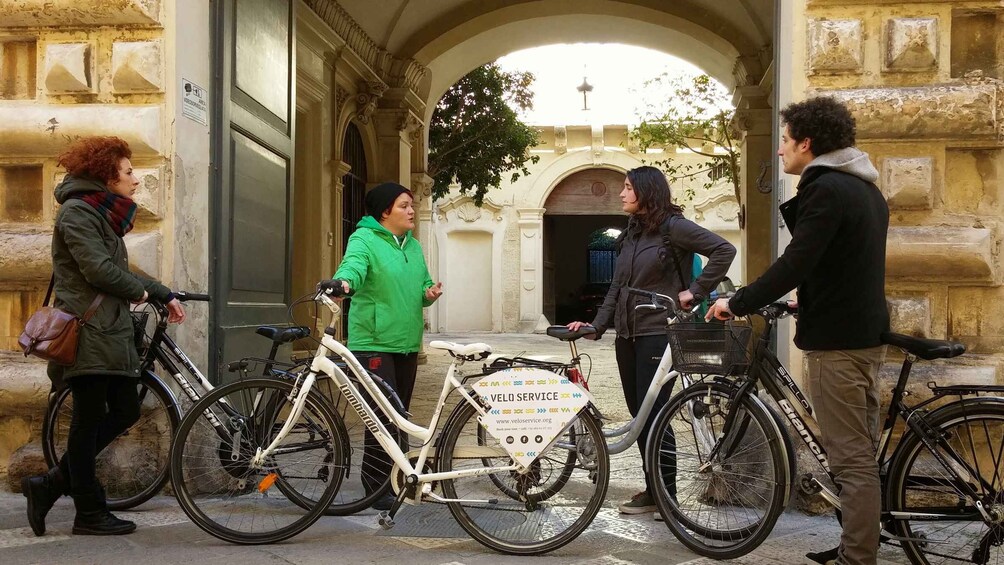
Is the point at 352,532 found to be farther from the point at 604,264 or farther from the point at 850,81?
the point at 604,264

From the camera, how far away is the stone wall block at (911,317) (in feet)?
14.6

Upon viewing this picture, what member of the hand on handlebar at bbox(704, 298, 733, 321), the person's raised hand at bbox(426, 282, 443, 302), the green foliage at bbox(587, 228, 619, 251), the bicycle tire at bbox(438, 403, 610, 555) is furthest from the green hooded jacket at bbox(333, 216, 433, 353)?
the green foliage at bbox(587, 228, 619, 251)

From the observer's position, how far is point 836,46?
454 centimetres

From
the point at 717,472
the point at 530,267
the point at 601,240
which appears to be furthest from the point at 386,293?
the point at 601,240

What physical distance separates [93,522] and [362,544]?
1.15 m

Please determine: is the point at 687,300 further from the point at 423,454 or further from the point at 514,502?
the point at 423,454

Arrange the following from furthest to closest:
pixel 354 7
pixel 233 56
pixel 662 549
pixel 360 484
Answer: pixel 354 7
pixel 233 56
pixel 360 484
pixel 662 549

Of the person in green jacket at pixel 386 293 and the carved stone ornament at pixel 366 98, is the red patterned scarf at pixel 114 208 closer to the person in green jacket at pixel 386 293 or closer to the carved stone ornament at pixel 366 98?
the person in green jacket at pixel 386 293

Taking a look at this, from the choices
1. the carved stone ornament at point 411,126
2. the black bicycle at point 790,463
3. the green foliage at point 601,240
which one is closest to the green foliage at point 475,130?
the carved stone ornament at point 411,126

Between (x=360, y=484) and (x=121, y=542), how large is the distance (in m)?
1.00

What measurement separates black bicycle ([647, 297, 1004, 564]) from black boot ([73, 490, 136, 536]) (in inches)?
88.1

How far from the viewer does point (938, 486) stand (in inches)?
131

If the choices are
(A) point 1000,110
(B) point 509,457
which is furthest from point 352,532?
(A) point 1000,110

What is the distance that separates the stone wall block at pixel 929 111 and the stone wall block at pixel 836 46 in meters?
0.14
